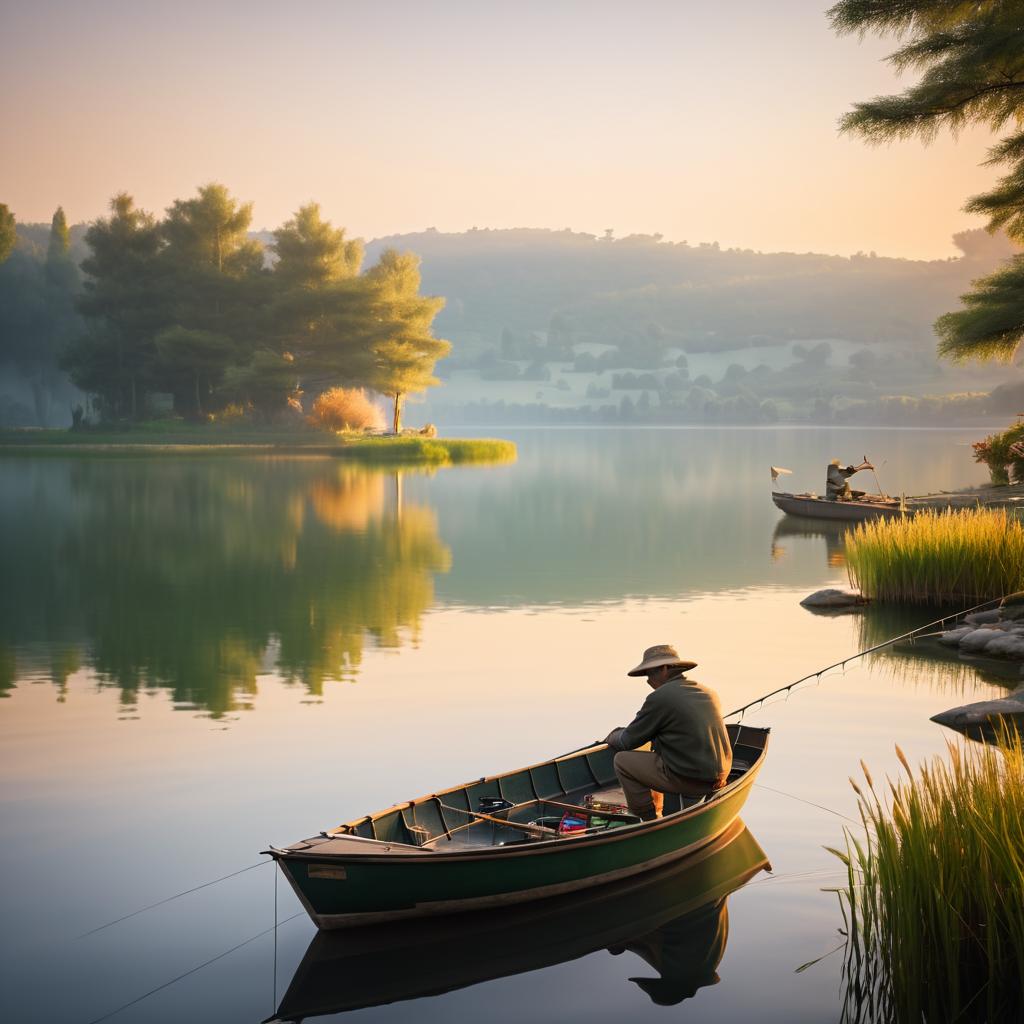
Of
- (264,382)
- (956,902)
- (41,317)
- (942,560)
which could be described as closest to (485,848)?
(956,902)

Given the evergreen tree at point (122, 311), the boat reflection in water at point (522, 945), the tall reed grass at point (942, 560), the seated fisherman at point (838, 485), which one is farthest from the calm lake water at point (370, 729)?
the evergreen tree at point (122, 311)

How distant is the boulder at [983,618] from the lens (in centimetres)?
1830

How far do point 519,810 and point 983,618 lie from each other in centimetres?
1166

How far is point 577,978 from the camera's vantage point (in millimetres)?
7578

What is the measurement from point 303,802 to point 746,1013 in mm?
4932

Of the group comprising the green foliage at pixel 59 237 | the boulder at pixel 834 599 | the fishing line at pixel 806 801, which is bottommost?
the fishing line at pixel 806 801

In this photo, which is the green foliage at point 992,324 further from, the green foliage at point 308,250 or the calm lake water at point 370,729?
the green foliage at point 308,250

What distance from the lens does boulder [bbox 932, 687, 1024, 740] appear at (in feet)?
41.6

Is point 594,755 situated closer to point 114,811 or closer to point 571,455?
point 114,811

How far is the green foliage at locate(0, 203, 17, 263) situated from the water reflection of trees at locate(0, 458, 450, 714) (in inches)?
2038

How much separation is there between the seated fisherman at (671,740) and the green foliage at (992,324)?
55.4 ft

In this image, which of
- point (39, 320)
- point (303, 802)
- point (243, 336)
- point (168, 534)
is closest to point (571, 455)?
point (243, 336)

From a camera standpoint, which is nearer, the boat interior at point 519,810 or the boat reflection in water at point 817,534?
the boat interior at point 519,810

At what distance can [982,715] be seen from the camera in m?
13.0
